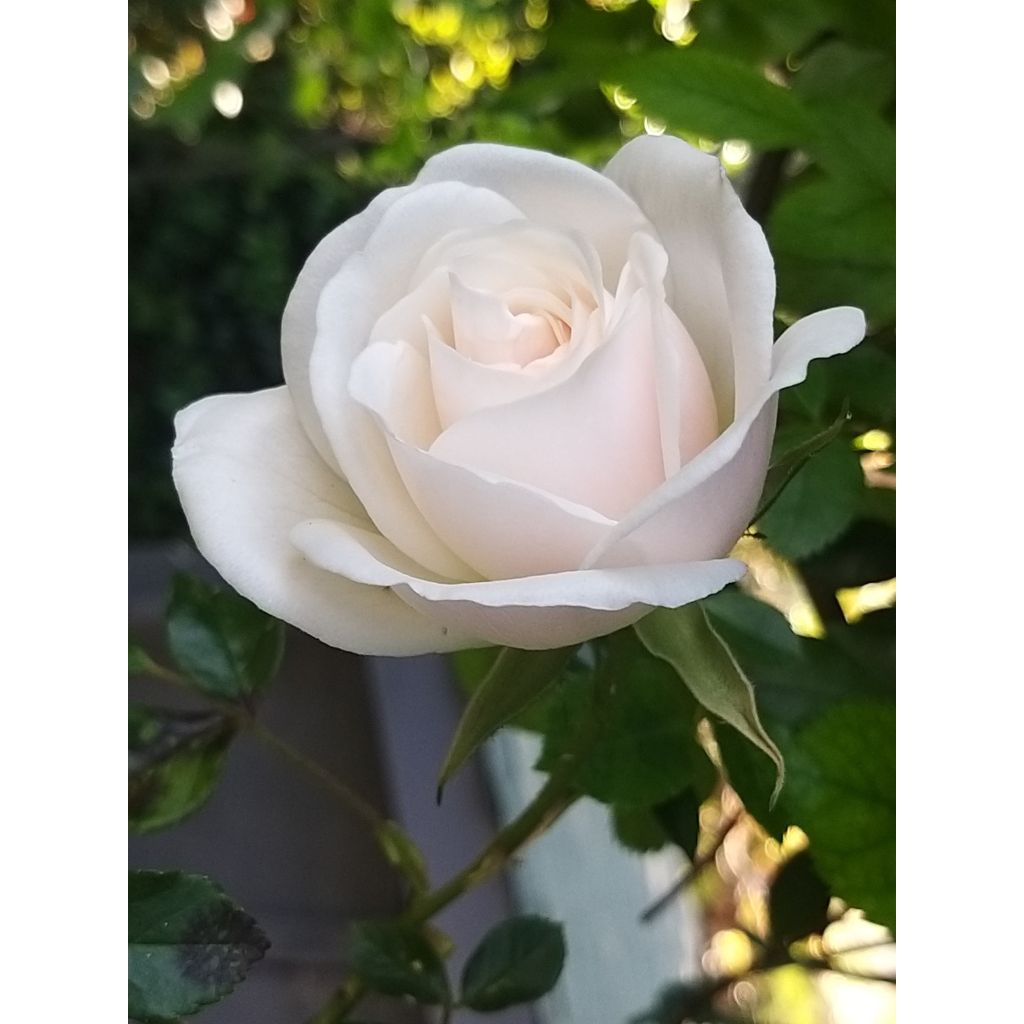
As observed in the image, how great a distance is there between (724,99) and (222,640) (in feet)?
0.95

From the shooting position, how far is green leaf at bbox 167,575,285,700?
0.38m

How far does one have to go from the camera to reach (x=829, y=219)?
378 mm

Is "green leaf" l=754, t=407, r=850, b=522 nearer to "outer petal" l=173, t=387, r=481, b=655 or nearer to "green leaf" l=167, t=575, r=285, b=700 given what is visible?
"outer petal" l=173, t=387, r=481, b=655

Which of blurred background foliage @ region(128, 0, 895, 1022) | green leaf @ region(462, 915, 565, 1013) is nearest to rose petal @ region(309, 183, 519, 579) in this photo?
blurred background foliage @ region(128, 0, 895, 1022)

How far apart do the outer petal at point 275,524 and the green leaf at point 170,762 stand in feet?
0.61

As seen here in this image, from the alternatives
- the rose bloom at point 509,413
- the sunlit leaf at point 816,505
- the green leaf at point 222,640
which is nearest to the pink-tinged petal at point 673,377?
the rose bloom at point 509,413

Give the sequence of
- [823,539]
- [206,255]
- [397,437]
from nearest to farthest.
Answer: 1. [397,437]
2. [823,539]
3. [206,255]

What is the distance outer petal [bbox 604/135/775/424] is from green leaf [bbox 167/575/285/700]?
0.22 metres

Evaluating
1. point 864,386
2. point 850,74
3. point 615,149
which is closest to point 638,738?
point 864,386

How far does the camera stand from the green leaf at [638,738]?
0.34 meters

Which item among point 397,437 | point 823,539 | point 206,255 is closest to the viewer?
point 397,437
